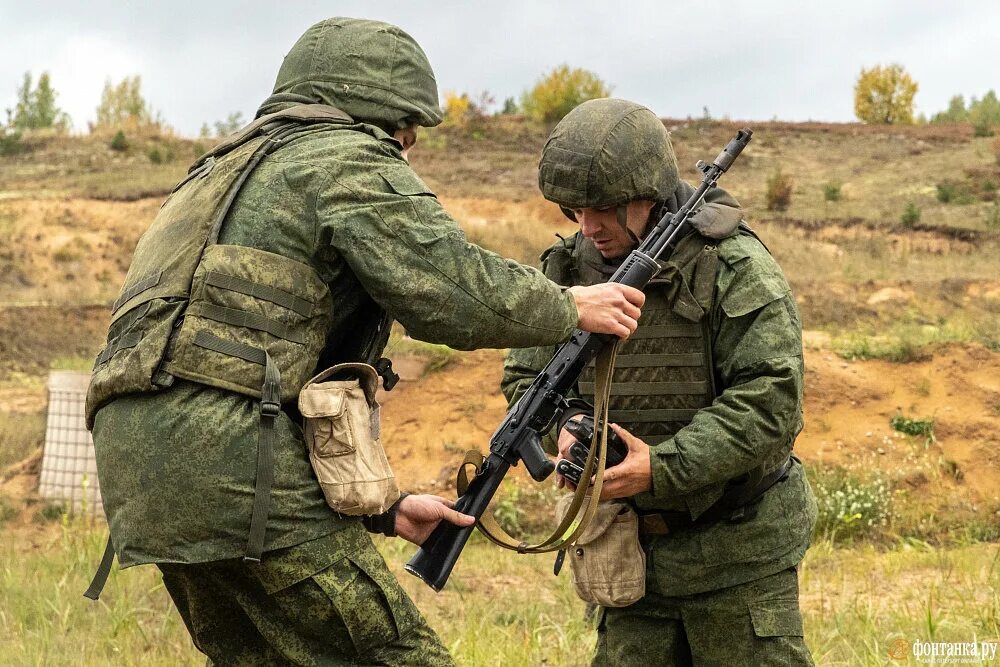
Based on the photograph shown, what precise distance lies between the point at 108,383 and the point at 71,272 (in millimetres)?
17739

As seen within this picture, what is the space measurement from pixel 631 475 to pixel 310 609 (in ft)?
3.30

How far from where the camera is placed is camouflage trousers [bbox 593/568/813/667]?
3.39 metres

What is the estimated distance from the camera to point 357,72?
11.0ft

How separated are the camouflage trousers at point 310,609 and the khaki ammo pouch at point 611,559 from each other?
0.53 metres

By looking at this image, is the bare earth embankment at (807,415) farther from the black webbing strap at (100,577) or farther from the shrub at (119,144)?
the shrub at (119,144)

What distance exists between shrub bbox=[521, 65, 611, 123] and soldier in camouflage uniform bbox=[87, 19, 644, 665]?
26.2m

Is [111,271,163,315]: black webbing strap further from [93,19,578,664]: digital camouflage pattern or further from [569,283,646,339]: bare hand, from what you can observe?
[569,283,646,339]: bare hand

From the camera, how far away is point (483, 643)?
5.20 meters

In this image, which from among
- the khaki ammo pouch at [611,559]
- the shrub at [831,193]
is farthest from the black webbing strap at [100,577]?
the shrub at [831,193]

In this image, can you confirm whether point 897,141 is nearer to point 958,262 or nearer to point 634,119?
point 958,262

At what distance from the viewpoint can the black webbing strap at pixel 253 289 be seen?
2.96m

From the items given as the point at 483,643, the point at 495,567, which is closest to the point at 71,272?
the point at 495,567

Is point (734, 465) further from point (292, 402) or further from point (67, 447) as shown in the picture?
point (67, 447)

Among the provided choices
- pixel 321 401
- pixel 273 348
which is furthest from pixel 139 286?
pixel 321 401
